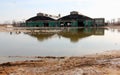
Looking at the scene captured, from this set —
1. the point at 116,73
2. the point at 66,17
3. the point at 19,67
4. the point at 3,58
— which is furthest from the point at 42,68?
the point at 66,17

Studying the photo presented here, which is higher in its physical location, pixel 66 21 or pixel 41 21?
pixel 41 21

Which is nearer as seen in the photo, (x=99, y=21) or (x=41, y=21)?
(x=41, y=21)

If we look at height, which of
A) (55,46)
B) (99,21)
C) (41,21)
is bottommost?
(55,46)

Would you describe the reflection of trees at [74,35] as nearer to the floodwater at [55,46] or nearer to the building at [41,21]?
the floodwater at [55,46]

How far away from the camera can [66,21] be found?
71750 mm

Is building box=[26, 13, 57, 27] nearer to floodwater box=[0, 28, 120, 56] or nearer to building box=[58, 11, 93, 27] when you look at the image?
building box=[58, 11, 93, 27]

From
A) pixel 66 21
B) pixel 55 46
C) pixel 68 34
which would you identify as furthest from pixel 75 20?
pixel 55 46

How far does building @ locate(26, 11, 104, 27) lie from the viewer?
234 feet

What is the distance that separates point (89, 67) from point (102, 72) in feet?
3.06

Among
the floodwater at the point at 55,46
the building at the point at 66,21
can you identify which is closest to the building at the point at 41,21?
the building at the point at 66,21

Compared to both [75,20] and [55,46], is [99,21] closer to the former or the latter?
[75,20]

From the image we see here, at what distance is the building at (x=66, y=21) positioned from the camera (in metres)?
71.3

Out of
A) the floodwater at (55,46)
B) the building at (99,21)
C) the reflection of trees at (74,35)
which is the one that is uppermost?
Answer: the building at (99,21)

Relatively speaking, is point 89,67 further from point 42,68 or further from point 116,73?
point 42,68
